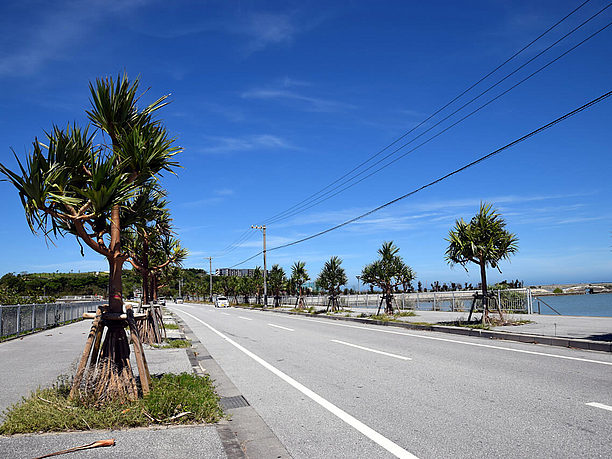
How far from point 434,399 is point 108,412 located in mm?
4329

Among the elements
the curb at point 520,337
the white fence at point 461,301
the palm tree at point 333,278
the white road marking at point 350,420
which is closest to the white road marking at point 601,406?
the white road marking at point 350,420

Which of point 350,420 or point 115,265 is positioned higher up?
point 115,265

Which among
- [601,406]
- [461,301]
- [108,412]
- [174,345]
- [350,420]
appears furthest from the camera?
[461,301]

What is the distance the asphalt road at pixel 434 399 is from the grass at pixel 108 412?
0.93 metres

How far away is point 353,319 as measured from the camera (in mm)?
24891

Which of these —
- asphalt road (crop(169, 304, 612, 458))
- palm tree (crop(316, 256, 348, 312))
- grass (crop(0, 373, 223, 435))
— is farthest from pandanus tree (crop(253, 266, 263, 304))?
grass (crop(0, 373, 223, 435))

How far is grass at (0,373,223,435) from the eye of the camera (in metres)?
4.80

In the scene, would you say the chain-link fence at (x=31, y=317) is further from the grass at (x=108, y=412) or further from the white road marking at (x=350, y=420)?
the grass at (x=108, y=412)

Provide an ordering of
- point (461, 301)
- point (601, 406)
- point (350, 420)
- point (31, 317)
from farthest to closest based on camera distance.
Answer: point (461, 301) < point (31, 317) < point (601, 406) < point (350, 420)

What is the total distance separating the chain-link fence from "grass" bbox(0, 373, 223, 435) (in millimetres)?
12676

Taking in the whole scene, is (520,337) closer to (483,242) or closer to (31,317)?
(483,242)

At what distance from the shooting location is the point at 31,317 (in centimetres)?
1908

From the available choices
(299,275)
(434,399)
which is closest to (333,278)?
(299,275)

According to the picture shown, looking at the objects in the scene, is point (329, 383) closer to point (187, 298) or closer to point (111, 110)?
point (111, 110)
